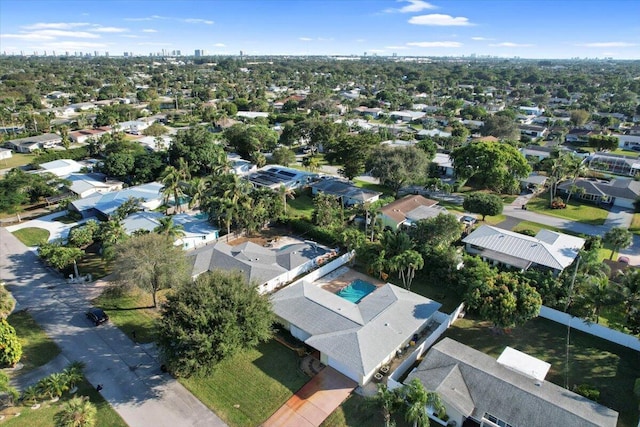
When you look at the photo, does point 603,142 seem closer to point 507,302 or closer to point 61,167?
point 507,302

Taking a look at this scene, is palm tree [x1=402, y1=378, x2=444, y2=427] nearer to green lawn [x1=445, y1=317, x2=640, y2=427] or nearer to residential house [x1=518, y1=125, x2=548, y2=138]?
green lawn [x1=445, y1=317, x2=640, y2=427]

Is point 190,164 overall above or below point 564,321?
above

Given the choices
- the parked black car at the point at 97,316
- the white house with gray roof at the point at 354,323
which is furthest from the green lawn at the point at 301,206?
the parked black car at the point at 97,316

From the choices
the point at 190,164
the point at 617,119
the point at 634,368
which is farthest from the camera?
the point at 617,119

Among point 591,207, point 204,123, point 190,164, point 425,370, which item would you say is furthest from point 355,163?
point 204,123

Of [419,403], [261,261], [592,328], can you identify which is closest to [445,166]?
[592,328]

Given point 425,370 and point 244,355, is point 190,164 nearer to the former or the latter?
point 244,355
